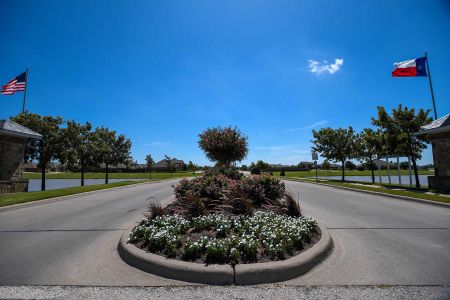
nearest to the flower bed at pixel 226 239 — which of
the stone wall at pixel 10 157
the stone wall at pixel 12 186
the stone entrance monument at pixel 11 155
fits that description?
the stone wall at pixel 12 186

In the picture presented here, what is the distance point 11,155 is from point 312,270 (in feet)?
64.7

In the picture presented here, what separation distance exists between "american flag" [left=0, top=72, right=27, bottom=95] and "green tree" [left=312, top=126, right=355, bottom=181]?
30.5m

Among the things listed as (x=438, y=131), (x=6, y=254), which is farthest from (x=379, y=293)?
(x=438, y=131)

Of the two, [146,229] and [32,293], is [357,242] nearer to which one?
[146,229]

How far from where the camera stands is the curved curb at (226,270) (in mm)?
3791

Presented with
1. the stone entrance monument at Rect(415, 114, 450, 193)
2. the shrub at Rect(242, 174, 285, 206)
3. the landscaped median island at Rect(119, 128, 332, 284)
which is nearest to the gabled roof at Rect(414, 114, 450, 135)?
the stone entrance monument at Rect(415, 114, 450, 193)

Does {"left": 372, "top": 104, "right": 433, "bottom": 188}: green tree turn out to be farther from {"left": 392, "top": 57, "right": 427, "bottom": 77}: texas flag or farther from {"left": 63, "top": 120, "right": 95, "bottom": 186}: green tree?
{"left": 63, "top": 120, "right": 95, "bottom": 186}: green tree

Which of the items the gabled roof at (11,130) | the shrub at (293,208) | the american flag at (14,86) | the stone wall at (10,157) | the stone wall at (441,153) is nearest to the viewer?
the shrub at (293,208)

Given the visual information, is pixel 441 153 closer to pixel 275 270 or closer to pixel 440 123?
pixel 440 123

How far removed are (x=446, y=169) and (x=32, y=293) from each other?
783 inches

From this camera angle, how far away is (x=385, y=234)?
6.49m

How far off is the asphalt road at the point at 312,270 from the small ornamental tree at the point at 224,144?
44.4 ft

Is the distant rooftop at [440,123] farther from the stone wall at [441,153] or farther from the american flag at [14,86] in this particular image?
the american flag at [14,86]

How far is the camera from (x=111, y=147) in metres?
37.2
